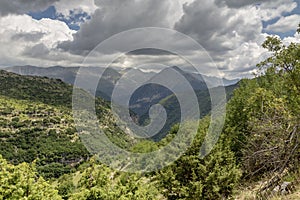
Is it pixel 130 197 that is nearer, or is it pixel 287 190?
pixel 287 190

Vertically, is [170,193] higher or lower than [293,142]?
lower

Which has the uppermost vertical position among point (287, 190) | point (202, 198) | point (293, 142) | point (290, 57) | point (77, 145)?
point (77, 145)

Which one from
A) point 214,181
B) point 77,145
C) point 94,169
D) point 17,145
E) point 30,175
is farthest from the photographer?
point 77,145

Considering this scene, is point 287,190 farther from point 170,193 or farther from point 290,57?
point 170,193

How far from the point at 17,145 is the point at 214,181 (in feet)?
611

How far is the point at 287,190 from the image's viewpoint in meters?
10.8

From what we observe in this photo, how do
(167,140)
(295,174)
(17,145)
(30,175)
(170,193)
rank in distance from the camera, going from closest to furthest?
(295,174) → (30,175) → (170,193) → (167,140) → (17,145)

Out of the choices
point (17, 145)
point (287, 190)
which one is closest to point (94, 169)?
point (287, 190)

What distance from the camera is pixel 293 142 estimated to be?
9586 millimetres

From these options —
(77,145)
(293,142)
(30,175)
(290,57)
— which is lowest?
(293,142)

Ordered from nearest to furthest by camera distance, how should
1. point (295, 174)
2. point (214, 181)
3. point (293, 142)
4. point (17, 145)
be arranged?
point (293, 142) < point (295, 174) < point (214, 181) < point (17, 145)

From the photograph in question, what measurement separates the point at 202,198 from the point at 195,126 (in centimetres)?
620

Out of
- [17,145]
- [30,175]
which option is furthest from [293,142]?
[17,145]

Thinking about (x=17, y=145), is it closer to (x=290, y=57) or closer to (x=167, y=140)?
(x=167, y=140)
